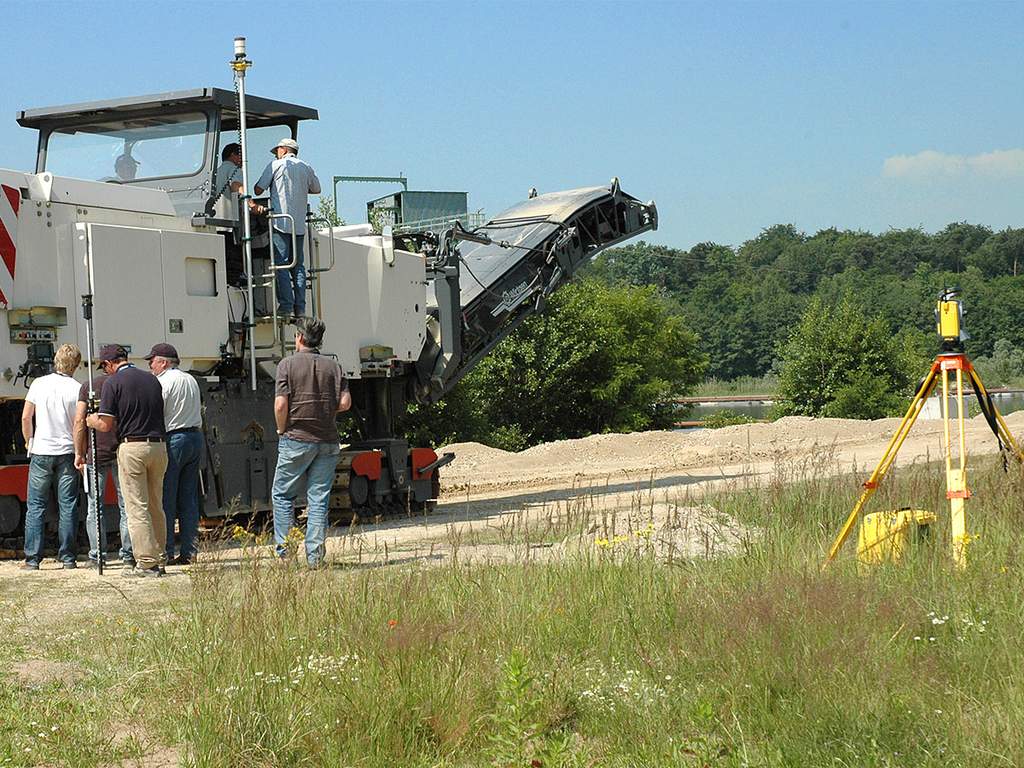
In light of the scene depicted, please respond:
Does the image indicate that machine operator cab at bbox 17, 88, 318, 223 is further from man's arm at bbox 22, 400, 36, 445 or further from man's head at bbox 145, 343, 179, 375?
man's arm at bbox 22, 400, 36, 445

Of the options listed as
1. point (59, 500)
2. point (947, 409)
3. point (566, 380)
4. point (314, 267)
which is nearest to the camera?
point (947, 409)

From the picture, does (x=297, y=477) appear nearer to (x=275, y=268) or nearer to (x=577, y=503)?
(x=577, y=503)

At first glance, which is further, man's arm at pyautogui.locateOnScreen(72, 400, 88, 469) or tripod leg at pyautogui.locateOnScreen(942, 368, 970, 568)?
man's arm at pyautogui.locateOnScreen(72, 400, 88, 469)

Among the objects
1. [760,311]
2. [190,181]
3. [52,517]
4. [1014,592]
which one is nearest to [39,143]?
[190,181]

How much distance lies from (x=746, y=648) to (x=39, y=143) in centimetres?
995

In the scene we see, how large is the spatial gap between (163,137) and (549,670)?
8.39 m

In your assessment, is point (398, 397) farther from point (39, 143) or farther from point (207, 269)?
point (39, 143)

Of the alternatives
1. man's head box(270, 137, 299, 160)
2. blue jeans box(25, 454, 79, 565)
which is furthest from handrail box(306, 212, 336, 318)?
blue jeans box(25, 454, 79, 565)

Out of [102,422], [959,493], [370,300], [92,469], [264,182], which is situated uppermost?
[264,182]

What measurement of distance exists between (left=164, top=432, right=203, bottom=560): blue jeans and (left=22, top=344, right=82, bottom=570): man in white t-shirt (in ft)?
2.38

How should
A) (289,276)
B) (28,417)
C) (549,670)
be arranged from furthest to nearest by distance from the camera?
1. (289,276)
2. (28,417)
3. (549,670)

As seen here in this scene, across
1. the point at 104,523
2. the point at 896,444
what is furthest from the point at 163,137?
the point at 896,444

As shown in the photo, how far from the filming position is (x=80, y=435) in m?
10.5

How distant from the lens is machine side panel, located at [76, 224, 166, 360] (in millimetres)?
11336
